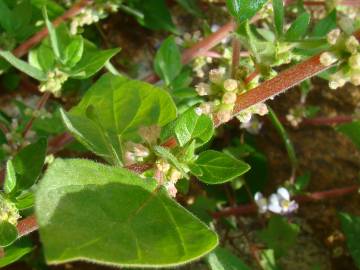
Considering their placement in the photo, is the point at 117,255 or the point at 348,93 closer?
the point at 117,255

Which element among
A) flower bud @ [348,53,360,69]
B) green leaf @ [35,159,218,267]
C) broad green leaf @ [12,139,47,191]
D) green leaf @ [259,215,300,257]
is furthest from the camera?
green leaf @ [259,215,300,257]

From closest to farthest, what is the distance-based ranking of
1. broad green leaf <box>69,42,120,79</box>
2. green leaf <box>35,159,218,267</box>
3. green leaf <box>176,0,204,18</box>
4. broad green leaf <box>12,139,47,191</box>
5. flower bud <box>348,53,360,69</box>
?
green leaf <box>35,159,218,267</box>, flower bud <box>348,53,360,69</box>, broad green leaf <box>12,139,47,191</box>, broad green leaf <box>69,42,120,79</box>, green leaf <box>176,0,204,18</box>

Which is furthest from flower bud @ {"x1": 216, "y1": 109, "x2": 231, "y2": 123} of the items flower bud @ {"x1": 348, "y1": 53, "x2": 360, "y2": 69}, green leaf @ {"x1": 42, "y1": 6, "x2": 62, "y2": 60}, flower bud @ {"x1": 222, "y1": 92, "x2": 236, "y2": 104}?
green leaf @ {"x1": 42, "y1": 6, "x2": 62, "y2": 60}

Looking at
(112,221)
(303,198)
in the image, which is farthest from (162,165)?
(303,198)

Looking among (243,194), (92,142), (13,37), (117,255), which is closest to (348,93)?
(243,194)

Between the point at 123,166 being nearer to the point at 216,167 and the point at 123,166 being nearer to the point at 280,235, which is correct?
the point at 216,167

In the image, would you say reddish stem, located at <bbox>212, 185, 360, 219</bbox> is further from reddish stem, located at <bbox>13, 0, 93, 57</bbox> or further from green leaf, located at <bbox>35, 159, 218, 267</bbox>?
green leaf, located at <bbox>35, 159, 218, 267</bbox>

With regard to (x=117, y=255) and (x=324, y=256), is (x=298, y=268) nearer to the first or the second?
(x=324, y=256)

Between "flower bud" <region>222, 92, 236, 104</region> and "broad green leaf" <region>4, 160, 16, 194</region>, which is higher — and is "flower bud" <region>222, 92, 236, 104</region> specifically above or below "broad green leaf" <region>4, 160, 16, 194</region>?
above
